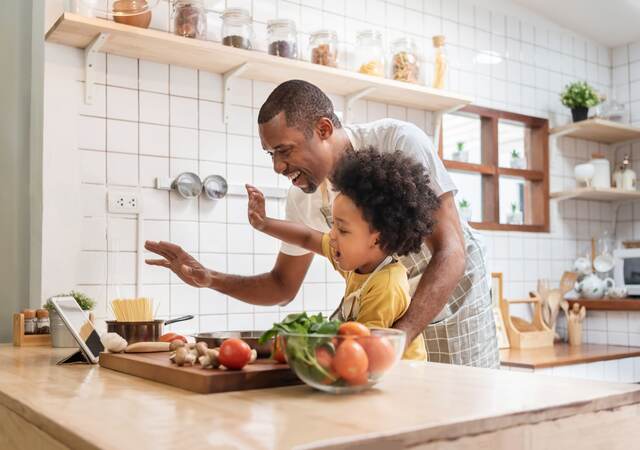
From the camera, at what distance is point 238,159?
9.95ft

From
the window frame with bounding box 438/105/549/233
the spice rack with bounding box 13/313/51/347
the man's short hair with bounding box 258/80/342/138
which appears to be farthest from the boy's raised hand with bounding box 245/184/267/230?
the window frame with bounding box 438/105/549/233

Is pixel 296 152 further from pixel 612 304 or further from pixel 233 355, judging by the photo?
pixel 612 304

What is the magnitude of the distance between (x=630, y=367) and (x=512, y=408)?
314 centimetres

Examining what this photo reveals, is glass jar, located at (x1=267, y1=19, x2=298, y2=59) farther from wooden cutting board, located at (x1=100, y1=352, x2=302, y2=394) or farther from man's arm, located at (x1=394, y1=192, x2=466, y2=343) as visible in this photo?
wooden cutting board, located at (x1=100, y1=352, x2=302, y2=394)

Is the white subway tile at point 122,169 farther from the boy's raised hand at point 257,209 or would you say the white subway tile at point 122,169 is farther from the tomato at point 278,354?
the tomato at point 278,354

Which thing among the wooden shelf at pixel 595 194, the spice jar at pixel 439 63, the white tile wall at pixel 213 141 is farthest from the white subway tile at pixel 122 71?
the wooden shelf at pixel 595 194

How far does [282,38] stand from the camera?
300 cm

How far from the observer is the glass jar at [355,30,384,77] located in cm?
324

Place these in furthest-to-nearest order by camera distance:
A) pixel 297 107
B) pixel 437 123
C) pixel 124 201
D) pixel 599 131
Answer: pixel 599 131
pixel 437 123
pixel 124 201
pixel 297 107

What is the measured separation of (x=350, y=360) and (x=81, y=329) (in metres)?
0.86

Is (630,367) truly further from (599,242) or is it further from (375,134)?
(375,134)

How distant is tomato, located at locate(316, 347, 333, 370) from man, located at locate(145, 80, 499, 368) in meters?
0.67

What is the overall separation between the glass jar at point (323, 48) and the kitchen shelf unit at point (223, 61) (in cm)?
8

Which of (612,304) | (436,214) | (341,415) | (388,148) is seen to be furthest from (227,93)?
(612,304)
